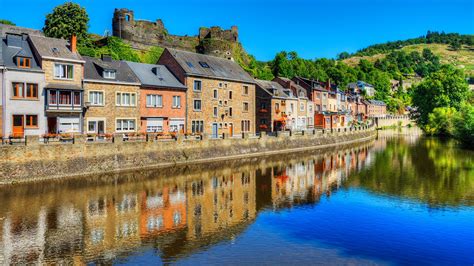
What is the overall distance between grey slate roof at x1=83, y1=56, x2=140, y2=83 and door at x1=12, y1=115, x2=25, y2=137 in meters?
7.53

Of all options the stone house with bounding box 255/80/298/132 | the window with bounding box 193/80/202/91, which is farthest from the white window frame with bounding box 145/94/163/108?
the stone house with bounding box 255/80/298/132

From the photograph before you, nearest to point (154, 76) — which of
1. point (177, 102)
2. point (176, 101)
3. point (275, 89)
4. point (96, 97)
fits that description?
point (176, 101)

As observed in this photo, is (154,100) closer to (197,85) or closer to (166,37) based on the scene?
(197,85)

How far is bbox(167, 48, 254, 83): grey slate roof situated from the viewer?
54.6m

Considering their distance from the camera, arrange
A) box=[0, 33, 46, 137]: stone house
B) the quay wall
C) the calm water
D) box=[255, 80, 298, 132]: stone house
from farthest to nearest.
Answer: box=[255, 80, 298, 132]: stone house → box=[0, 33, 46, 137]: stone house → the quay wall → the calm water

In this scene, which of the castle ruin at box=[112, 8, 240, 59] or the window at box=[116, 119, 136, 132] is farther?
the castle ruin at box=[112, 8, 240, 59]

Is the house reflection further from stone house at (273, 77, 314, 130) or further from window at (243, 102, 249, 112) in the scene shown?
stone house at (273, 77, 314, 130)

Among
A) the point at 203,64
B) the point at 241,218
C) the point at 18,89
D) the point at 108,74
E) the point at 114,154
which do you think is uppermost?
the point at 203,64

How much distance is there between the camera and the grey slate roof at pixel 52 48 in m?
39.2

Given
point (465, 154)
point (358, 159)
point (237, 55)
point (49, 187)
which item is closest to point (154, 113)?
point (49, 187)

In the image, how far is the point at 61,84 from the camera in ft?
130

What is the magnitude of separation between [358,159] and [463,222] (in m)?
29.7

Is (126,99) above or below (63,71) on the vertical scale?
below

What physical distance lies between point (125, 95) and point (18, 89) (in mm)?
11097
